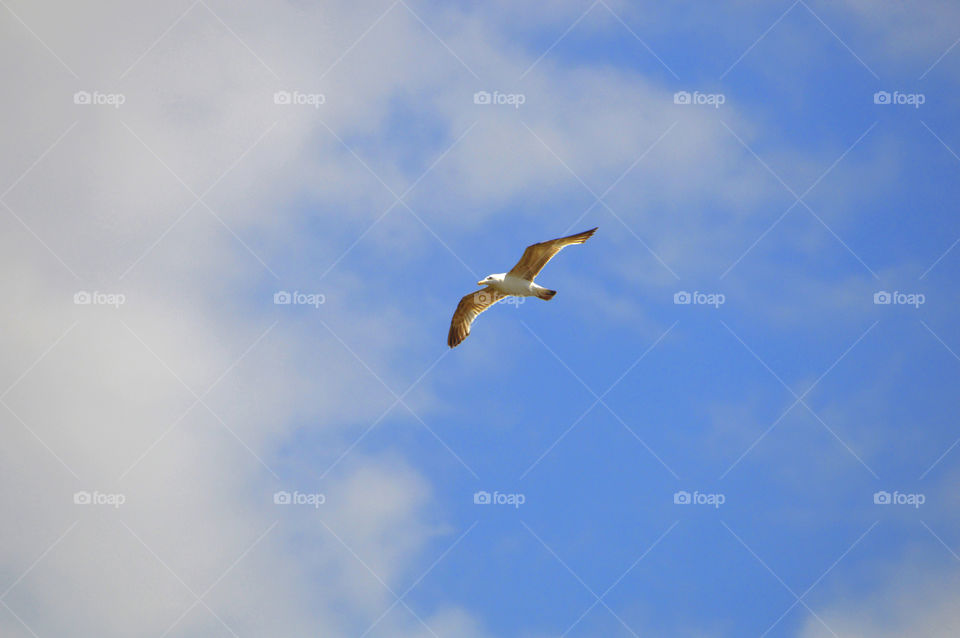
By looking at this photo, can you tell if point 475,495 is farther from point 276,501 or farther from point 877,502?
point 877,502

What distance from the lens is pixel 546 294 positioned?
2445 cm

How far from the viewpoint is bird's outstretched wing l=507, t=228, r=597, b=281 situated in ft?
78.1

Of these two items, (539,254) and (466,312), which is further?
(466,312)

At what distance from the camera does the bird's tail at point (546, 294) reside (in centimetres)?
2438

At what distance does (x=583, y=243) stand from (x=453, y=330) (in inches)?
199

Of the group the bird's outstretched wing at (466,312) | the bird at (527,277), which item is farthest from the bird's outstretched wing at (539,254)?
the bird's outstretched wing at (466,312)

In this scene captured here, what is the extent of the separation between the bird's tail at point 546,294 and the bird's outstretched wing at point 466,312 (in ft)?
7.05

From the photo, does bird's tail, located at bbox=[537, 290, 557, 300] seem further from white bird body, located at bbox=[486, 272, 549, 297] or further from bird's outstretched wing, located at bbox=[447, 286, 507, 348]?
bird's outstretched wing, located at bbox=[447, 286, 507, 348]

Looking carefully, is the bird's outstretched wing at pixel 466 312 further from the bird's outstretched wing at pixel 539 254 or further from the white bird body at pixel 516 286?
the bird's outstretched wing at pixel 539 254

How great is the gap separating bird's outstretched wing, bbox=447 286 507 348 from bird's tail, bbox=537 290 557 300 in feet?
7.05

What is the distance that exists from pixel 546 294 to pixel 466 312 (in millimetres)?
3415

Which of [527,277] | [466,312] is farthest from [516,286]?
[466,312]

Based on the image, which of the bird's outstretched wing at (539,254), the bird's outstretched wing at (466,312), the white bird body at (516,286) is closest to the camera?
the bird's outstretched wing at (539,254)

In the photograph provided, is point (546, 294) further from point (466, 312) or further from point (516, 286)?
point (466, 312)
